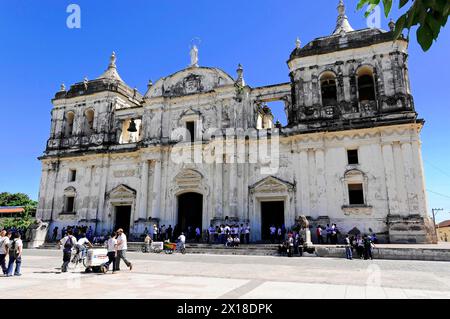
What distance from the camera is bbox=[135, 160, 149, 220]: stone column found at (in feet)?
80.0

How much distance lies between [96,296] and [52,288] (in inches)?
67.5

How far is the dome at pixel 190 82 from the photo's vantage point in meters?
25.3

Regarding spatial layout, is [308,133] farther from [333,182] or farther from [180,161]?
[180,161]

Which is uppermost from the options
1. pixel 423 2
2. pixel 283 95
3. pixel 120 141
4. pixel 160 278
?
pixel 283 95

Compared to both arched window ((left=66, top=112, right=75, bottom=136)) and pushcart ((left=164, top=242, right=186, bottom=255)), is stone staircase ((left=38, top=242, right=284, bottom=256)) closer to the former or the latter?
pushcart ((left=164, top=242, right=186, bottom=255))

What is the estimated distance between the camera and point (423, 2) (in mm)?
2471

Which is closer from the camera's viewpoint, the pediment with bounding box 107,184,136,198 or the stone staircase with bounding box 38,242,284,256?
the stone staircase with bounding box 38,242,284,256

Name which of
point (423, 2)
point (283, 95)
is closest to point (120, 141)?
point (283, 95)

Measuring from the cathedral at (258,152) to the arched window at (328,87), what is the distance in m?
0.10

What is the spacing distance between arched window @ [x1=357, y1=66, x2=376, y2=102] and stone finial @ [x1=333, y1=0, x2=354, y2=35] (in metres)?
3.40

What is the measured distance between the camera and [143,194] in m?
24.8

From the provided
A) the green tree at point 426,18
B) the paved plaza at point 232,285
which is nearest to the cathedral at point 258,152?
the paved plaza at point 232,285

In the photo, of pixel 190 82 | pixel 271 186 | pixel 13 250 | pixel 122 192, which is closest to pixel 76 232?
pixel 122 192

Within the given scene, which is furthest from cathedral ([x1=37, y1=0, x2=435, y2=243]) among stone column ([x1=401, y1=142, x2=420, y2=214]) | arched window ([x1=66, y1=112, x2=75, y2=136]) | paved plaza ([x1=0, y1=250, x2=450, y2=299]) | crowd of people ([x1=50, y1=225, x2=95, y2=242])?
paved plaza ([x1=0, y1=250, x2=450, y2=299])
